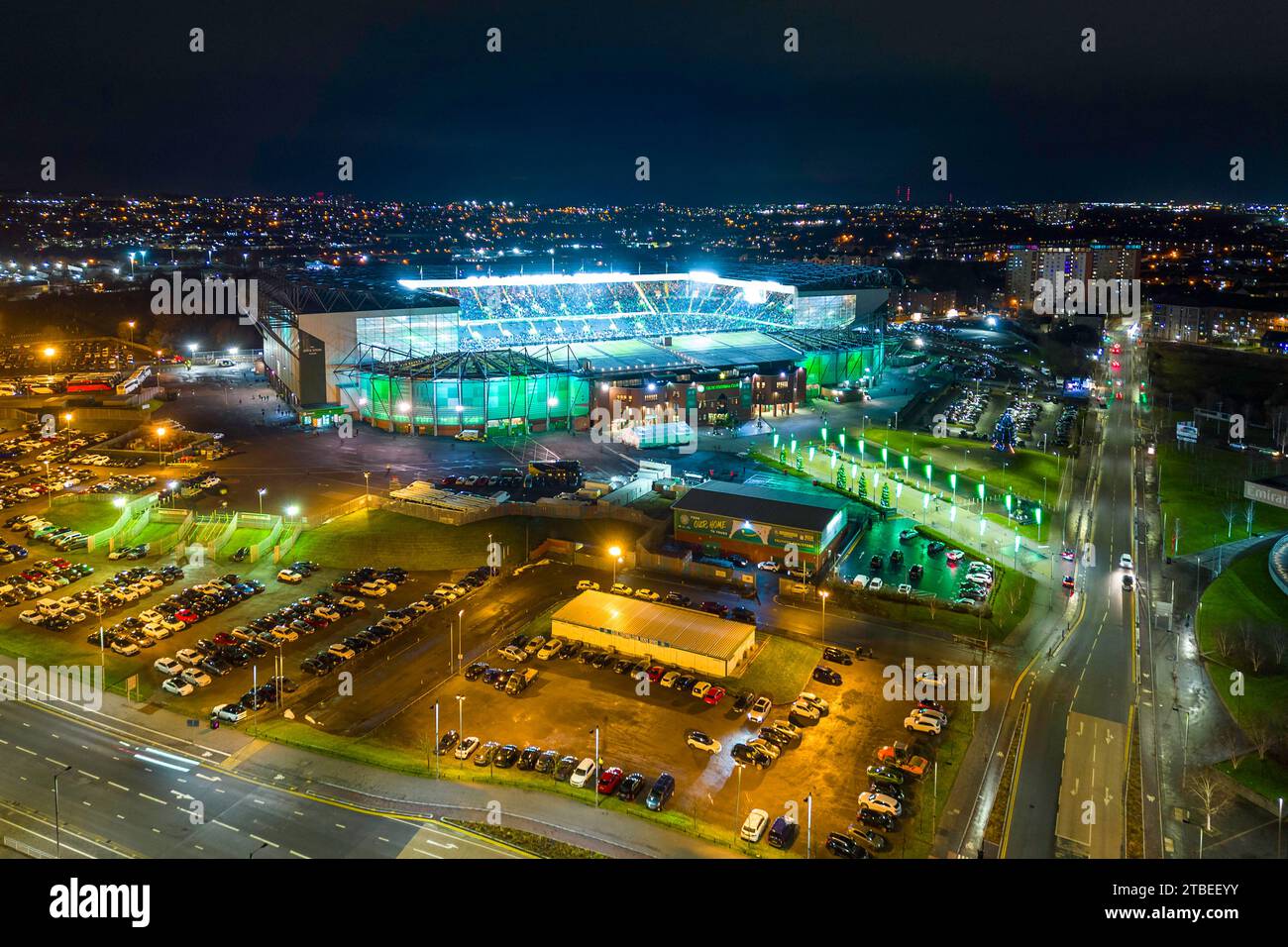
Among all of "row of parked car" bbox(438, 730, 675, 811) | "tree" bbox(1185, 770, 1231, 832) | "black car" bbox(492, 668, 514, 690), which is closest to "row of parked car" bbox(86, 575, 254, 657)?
"black car" bbox(492, 668, 514, 690)

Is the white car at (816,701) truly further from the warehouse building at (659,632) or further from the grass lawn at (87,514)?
the grass lawn at (87,514)

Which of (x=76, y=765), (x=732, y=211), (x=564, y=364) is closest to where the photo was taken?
(x=76, y=765)

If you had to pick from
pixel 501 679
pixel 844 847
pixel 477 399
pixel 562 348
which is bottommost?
pixel 844 847

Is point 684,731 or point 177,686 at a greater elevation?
point 177,686

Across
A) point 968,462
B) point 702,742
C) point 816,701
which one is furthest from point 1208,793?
point 968,462

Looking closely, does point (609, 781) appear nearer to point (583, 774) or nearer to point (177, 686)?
point (583, 774)

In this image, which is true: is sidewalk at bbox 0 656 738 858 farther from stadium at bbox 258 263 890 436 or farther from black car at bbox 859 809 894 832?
stadium at bbox 258 263 890 436

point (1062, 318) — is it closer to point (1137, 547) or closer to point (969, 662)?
point (1137, 547)
